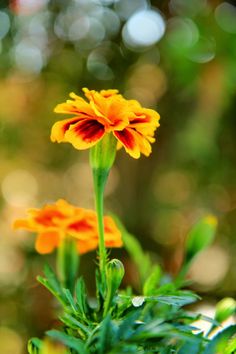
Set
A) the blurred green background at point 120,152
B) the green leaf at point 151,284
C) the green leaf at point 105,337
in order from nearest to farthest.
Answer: the green leaf at point 105,337
the green leaf at point 151,284
the blurred green background at point 120,152

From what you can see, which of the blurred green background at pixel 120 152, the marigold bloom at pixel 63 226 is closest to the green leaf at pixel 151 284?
the marigold bloom at pixel 63 226

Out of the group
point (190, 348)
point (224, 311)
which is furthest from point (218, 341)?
point (224, 311)

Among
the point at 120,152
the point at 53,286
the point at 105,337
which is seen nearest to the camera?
the point at 105,337

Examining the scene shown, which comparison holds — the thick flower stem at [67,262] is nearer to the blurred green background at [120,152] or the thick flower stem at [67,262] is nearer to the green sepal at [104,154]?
the green sepal at [104,154]

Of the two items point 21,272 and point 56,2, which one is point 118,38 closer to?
point 56,2

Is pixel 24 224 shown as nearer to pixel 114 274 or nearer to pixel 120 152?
pixel 114 274

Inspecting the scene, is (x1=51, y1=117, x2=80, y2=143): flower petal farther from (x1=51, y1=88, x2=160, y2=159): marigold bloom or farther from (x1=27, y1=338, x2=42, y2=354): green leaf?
(x1=27, y1=338, x2=42, y2=354): green leaf

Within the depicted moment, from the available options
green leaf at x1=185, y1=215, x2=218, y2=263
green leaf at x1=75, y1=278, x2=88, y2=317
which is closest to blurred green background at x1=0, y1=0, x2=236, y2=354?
green leaf at x1=185, y1=215, x2=218, y2=263
